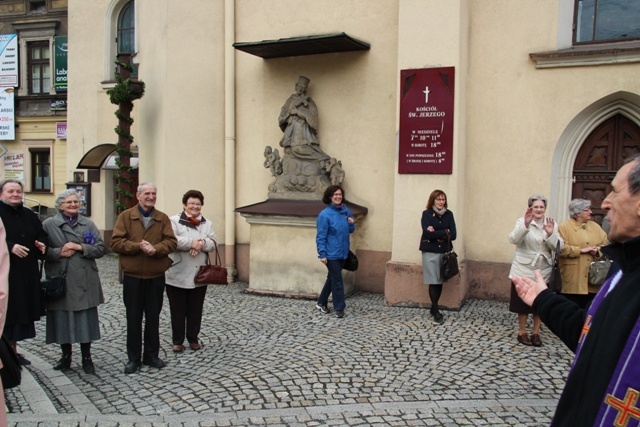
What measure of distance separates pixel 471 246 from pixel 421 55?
2.85 meters

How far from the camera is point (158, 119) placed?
10.3 meters

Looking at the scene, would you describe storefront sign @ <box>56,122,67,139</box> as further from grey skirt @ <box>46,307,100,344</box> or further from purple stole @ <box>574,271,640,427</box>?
purple stole @ <box>574,271,640,427</box>

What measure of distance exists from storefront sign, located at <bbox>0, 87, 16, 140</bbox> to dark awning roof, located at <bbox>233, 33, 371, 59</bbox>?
13128 mm

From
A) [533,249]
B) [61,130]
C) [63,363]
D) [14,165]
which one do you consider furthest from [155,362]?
[14,165]

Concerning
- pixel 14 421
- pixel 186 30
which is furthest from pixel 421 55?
pixel 14 421

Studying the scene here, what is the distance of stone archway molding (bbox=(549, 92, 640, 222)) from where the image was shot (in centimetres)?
784

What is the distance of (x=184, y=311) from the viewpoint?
618 centimetres

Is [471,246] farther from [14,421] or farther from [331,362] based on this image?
[14,421]

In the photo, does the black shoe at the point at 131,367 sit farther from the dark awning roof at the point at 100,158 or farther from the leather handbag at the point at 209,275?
the dark awning roof at the point at 100,158

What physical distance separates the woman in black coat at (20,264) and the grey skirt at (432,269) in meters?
4.41

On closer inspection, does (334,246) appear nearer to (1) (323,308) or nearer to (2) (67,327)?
(1) (323,308)

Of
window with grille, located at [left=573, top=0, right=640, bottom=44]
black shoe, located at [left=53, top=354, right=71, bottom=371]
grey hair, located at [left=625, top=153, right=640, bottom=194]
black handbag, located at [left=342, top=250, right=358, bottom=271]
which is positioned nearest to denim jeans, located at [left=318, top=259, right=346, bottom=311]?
black handbag, located at [left=342, top=250, right=358, bottom=271]

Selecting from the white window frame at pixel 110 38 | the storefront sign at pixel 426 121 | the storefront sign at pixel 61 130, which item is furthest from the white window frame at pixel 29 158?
the storefront sign at pixel 426 121

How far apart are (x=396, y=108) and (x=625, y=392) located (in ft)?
24.4
